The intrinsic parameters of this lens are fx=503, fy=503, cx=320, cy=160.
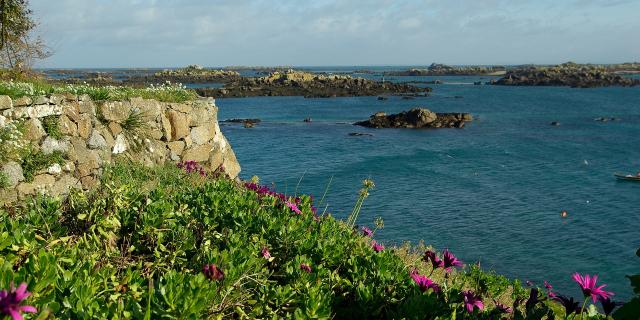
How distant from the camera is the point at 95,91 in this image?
32.5 ft

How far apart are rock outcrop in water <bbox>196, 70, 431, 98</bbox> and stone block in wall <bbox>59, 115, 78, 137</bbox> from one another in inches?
2469

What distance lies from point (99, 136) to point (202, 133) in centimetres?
292

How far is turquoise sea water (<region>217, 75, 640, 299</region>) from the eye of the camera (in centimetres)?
1566

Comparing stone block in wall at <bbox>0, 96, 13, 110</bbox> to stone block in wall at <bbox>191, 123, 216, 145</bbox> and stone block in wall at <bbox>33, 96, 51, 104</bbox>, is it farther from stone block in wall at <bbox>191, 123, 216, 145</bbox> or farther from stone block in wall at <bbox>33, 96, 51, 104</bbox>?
Result: stone block in wall at <bbox>191, 123, 216, 145</bbox>

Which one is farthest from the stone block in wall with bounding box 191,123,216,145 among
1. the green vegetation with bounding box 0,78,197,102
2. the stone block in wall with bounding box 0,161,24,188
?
the stone block in wall with bounding box 0,161,24,188

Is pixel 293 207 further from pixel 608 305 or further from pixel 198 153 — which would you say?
pixel 198 153

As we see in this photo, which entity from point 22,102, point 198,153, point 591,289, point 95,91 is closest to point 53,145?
Answer: point 22,102

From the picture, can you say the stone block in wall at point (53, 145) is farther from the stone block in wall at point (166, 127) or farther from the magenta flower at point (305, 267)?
the magenta flower at point (305, 267)

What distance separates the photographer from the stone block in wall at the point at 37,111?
7.93 m

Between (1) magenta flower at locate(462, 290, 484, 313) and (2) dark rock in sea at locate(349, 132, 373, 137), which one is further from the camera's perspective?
(2) dark rock in sea at locate(349, 132, 373, 137)

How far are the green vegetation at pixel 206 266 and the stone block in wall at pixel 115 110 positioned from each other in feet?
17.8

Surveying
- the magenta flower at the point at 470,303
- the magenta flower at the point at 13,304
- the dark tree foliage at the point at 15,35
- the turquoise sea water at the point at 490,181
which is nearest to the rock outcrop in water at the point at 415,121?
the turquoise sea water at the point at 490,181

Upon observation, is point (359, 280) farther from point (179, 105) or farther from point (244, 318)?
point (179, 105)

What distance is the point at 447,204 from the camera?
66.3 ft
